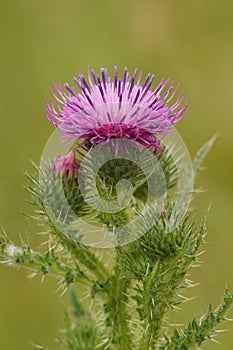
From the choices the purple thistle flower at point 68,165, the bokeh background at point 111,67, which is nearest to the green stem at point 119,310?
the purple thistle flower at point 68,165

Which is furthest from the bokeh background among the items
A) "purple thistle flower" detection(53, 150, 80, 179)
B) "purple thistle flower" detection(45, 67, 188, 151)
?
"purple thistle flower" detection(45, 67, 188, 151)

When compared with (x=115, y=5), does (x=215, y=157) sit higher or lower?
lower

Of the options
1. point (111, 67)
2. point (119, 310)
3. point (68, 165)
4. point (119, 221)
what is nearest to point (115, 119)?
point (68, 165)

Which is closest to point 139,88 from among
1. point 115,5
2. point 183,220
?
point 183,220

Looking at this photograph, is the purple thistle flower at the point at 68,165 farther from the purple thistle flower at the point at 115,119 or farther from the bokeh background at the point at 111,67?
the bokeh background at the point at 111,67

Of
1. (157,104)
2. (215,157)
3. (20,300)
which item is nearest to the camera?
(157,104)

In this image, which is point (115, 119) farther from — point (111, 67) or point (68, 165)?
point (111, 67)

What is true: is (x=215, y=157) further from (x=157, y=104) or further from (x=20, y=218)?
(x=157, y=104)

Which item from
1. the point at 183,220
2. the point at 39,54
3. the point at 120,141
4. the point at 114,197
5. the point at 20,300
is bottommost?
the point at 20,300
